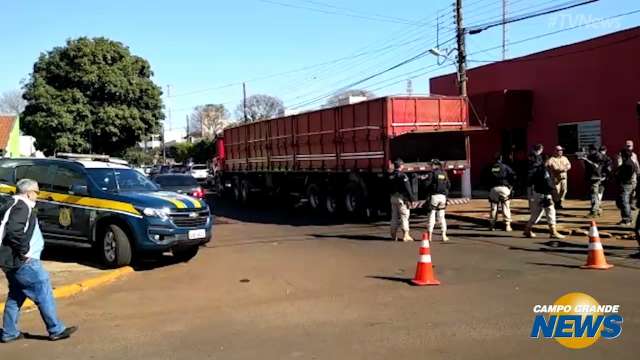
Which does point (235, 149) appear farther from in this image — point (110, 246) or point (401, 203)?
point (110, 246)

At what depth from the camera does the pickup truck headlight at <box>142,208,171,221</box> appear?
10445 millimetres

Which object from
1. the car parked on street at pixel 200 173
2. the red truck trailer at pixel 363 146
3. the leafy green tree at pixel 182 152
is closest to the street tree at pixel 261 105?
the leafy green tree at pixel 182 152

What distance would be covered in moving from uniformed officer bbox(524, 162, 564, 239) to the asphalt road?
0.63 m

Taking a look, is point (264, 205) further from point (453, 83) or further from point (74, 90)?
point (74, 90)

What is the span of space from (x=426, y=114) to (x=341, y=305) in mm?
10382

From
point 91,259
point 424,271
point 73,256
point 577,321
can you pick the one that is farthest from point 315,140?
point 577,321

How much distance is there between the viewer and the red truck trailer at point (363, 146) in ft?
54.9

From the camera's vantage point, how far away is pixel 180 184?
68.5 ft

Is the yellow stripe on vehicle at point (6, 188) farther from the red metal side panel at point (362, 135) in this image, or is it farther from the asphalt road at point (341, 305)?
the red metal side panel at point (362, 135)

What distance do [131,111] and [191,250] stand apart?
25929 mm

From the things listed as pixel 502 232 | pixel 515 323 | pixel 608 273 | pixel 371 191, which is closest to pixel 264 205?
pixel 371 191

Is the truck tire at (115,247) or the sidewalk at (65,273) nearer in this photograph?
the sidewalk at (65,273)

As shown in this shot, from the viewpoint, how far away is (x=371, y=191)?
17594mm

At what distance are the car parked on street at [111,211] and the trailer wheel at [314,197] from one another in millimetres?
8663
